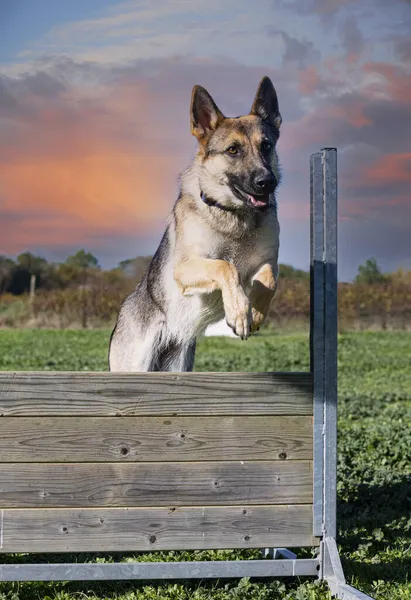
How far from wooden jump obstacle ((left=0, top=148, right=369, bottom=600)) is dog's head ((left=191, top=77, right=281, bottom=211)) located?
301mm

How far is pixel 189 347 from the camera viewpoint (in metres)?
4.57

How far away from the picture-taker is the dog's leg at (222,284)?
3738 millimetres

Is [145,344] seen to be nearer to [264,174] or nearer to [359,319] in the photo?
[264,174]

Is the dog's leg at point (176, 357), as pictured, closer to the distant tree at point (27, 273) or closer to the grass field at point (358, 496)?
A: the grass field at point (358, 496)

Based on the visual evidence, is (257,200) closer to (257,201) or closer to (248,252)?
(257,201)

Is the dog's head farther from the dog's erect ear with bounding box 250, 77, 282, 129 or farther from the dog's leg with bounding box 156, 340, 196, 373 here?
the dog's leg with bounding box 156, 340, 196, 373

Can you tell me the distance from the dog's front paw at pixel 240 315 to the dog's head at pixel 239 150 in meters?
0.58

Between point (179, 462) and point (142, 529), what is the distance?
366 mm

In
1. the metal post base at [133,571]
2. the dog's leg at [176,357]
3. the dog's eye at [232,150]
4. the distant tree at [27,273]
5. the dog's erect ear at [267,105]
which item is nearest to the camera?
the metal post base at [133,571]

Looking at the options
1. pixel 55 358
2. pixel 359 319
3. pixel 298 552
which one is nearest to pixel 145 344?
pixel 298 552

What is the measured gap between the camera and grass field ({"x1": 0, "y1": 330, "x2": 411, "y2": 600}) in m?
3.97

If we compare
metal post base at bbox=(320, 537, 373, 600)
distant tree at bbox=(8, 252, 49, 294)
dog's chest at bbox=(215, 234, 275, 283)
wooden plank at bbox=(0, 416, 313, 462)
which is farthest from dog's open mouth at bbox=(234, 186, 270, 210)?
distant tree at bbox=(8, 252, 49, 294)

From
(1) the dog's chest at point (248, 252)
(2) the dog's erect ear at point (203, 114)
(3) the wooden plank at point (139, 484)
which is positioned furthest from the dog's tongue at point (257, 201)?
(3) the wooden plank at point (139, 484)

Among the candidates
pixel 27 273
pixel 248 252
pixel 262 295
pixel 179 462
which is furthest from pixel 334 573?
pixel 27 273
